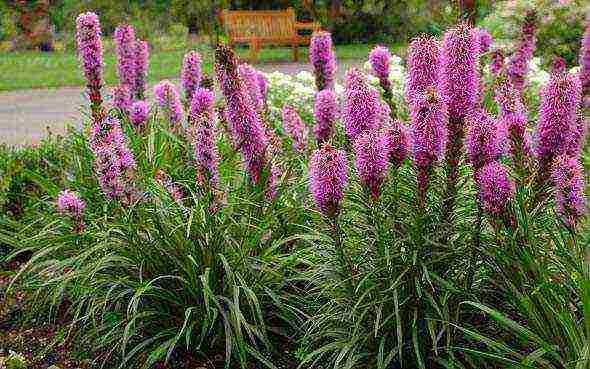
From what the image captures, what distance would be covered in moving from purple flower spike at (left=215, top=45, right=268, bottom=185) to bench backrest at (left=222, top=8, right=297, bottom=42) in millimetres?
14979

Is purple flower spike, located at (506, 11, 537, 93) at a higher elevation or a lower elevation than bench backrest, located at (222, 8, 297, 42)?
higher

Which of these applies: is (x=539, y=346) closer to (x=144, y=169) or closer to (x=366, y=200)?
(x=366, y=200)

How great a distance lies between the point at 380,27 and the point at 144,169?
19.0m

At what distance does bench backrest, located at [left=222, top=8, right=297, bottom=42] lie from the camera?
61.2ft

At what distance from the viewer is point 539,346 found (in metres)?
2.77

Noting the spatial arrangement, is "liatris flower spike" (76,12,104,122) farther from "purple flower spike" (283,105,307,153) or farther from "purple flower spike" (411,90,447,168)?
"purple flower spike" (411,90,447,168)

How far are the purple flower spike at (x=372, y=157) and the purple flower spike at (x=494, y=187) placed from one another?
1.11ft

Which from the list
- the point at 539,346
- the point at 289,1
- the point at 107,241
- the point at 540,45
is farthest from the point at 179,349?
the point at 289,1

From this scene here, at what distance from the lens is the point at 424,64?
2.96 metres

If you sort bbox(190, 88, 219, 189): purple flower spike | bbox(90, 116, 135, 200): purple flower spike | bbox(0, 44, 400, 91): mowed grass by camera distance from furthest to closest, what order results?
1. bbox(0, 44, 400, 91): mowed grass
2. bbox(90, 116, 135, 200): purple flower spike
3. bbox(190, 88, 219, 189): purple flower spike

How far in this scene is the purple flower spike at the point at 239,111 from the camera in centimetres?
351

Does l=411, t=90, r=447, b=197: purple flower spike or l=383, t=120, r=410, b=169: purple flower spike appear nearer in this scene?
l=411, t=90, r=447, b=197: purple flower spike

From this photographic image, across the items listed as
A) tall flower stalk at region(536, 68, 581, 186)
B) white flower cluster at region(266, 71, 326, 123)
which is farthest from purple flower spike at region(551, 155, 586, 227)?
white flower cluster at region(266, 71, 326, 123)

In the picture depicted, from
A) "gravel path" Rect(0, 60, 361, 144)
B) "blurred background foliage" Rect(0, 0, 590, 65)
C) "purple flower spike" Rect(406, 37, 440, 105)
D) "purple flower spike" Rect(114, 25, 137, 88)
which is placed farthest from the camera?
"blurred background foliage" Rect(0, 0, 590, 65)
